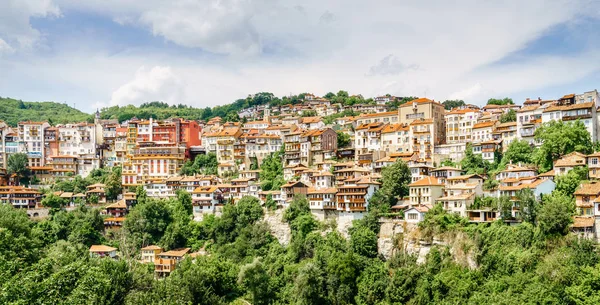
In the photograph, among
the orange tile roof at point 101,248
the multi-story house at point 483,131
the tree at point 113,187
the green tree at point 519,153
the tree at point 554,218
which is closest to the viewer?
the tree at point 554,218

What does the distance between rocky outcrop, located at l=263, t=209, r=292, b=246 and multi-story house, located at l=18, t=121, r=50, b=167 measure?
33.6 meters

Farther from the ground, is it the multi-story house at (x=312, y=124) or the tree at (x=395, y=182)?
the multi-story house at (x=312, y=124)

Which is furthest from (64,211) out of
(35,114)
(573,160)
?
(35,114)

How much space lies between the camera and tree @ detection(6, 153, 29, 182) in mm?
62281

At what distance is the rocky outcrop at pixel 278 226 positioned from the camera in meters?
45.6

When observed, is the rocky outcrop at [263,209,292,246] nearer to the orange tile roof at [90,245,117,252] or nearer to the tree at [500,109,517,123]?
the orange tile roof at [90,245,117,252]

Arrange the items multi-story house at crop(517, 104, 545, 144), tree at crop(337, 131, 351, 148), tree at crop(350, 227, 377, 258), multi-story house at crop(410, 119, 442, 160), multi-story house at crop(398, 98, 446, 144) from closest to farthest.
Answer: tree at crop(350, 227, 377, 258) → multi-story house at crop(517, 104, 545, 144) → multi-story house at crop(410, 119, 442, 160) → multi-story house at crop(398, 98, 446, 144) → tree at crop(337, 131, 351, 148)

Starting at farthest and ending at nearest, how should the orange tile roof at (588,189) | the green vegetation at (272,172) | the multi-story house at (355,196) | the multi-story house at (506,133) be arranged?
the green vegetation at (272,172)
the multi-story house at (506,133)
the multi-story house at (355,196)
the orange tile roof at (588,189)

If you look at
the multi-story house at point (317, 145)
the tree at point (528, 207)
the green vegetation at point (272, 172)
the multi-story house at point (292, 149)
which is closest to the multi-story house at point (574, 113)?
the tree at point (528, 207)

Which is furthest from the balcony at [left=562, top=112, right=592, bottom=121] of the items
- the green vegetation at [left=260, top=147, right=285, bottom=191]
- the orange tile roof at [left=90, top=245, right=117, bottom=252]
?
the orange tile roof at [left=90, top=245, right=117, bottom=252]

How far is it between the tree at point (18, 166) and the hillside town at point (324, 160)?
914 millimetres

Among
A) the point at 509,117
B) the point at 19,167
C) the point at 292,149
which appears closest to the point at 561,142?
the point at 509,117

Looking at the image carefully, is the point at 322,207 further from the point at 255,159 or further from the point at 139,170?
the point at 139,170

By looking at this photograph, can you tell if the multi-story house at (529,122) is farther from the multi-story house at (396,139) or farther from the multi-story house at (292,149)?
the multi-story house at (292,149)
